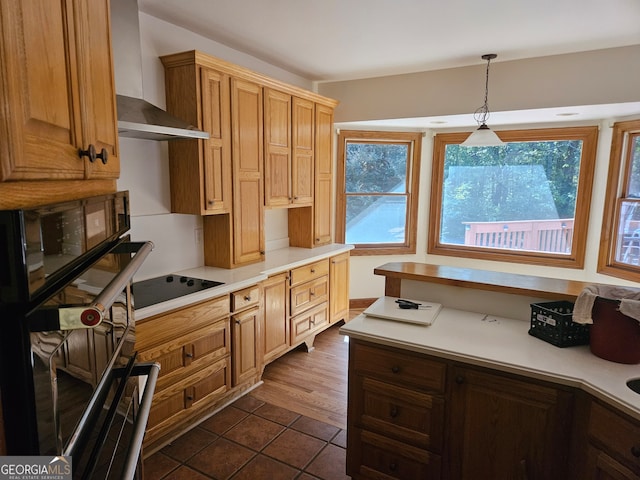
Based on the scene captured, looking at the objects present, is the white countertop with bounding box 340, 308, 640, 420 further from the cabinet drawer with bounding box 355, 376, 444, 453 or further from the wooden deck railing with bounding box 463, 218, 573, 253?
the wooden deck railing with bounding box 463, 218, 573, 253

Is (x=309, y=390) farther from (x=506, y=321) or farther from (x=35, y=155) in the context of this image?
(x=35, y=155)

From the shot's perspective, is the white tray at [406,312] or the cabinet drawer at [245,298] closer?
the white tray at [406,312]

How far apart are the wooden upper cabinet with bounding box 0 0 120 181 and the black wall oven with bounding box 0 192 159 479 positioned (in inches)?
3.5

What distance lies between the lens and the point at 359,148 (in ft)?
16.1

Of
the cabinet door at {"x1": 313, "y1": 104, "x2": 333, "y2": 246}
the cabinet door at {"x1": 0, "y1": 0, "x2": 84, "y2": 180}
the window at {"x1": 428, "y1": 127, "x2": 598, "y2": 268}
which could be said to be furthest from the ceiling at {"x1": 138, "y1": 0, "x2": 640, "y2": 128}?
the cabinet door at {"x1": 0, "y1": 0, "x2": 84, "y2": 180}

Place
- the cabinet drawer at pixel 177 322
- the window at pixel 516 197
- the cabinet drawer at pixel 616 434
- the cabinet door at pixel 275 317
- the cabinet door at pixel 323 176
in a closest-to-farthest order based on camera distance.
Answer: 1. the cabinet drawer at pixel 616 434
2. the cabinet drawer at pixel 177 322
3. the cabinet door at pixel 275 317
4. the cabinet door at pixel 323 176
5. the window at pixel 516 197

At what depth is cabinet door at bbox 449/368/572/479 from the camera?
1570 mm

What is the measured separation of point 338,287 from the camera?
4.24m

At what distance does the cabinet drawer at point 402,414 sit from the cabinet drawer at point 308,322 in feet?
5.48

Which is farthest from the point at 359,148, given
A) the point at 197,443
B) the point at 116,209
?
the point at 116,209

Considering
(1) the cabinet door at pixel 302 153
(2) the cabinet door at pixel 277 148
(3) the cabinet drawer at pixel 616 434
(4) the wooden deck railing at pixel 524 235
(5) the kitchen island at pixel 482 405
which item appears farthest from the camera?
(4) the wooden deck railing at pixel 524 235

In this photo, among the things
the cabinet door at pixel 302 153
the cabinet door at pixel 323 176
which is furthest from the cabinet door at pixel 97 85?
the cabinet door at pixel 323 176

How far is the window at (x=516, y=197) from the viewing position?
14.4ft

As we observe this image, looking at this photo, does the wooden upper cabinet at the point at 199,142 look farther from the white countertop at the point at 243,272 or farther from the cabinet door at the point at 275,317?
the cabinet door at the point at 275,317
